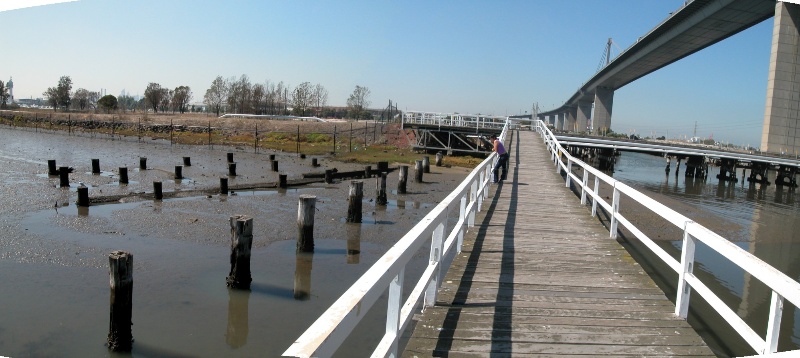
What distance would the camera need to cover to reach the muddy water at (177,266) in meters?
7.83

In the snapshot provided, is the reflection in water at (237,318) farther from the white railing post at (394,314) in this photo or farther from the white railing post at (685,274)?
the white railing post at (685,274)

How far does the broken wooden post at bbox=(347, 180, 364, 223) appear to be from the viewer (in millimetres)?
15945

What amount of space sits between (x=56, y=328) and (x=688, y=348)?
25.2ft

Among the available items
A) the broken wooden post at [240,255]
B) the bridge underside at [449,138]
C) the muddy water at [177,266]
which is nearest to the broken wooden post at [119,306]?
the muddy water at [177,266]

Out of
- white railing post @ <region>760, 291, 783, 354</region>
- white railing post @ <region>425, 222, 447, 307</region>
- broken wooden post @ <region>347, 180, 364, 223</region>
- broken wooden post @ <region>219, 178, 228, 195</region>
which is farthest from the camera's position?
broken wooden post @ <region>219, 178, 228, 195</region>

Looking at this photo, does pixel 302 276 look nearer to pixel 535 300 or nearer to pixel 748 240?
pixel 535 300

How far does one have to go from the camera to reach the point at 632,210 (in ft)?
66.3

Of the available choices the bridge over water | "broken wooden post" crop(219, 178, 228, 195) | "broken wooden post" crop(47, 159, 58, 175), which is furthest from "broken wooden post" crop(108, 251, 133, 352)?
"broken wooden post" crop(47, 159, 58, 175)

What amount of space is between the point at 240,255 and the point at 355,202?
6.39 m

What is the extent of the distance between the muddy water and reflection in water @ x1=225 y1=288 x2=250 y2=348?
27 millimetres

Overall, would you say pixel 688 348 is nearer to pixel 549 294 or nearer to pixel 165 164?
pixel 549 294

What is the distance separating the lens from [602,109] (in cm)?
8688

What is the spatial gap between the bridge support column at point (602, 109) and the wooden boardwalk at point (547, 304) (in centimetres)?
7933

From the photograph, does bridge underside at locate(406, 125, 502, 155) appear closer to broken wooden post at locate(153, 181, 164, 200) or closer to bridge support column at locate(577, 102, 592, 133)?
broken wooden post at locate(153, 181, 164, 200)
